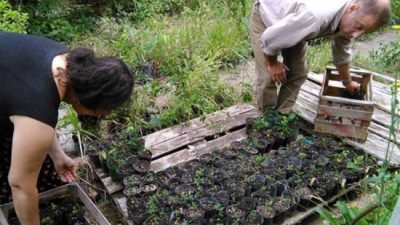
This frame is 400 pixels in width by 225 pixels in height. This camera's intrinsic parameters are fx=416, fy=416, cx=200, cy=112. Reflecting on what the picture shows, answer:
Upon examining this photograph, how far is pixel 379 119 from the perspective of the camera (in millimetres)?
3756

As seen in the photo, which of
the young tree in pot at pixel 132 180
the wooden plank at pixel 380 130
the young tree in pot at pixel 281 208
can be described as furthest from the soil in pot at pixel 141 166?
the wooden plank at pixel 380 130

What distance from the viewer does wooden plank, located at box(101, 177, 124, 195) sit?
294cm

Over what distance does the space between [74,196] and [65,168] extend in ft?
0.73

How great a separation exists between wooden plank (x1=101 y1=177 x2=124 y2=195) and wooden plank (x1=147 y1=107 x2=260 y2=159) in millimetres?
417

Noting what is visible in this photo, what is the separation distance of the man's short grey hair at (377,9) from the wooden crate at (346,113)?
81 cm

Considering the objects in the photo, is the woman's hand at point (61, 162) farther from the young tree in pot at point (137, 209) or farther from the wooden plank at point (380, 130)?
the wooden plank at point (380, 130)

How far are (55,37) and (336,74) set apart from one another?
11.4 ft

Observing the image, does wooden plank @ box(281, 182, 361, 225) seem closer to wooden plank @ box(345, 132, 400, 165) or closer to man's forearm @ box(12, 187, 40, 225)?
wooden plank @ box(345, 132, 400, 165)

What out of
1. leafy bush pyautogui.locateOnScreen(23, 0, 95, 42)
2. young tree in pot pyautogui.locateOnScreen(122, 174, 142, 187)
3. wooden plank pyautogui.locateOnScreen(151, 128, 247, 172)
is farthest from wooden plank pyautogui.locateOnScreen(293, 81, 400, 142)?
leafy bush pyautogui.locateOnScreen(23, 0, 95, 42)

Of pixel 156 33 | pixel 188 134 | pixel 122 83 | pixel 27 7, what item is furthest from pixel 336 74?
pixel 27 7

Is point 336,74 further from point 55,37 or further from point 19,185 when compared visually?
point 55,37

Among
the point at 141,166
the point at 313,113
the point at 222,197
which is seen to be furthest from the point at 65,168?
the point at 313,113

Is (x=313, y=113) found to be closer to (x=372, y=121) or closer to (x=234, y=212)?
(x=372, y=121)

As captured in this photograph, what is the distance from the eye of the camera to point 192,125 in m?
3.65
